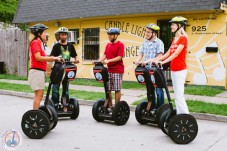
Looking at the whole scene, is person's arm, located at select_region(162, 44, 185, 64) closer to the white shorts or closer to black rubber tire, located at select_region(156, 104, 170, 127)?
black rubber tire, located at select_region(156, 104, 170, 127)

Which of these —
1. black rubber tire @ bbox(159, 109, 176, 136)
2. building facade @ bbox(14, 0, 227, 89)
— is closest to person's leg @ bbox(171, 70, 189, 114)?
black rubber tire @ bbox(159, 109, 176, 136)

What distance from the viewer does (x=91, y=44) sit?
16.6m

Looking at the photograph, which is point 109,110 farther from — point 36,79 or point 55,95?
point 36,79

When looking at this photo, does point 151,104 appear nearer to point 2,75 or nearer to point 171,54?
point 171,54

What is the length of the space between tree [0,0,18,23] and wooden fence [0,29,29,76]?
11403mm

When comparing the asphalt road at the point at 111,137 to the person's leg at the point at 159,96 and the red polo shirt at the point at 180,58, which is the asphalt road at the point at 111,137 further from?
the red polo shirt at the point at 180,58

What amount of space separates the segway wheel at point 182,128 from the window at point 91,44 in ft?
34.3

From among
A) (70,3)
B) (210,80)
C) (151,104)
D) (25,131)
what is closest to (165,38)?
(210,80)

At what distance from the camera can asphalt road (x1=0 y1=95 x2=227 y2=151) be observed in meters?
6.06

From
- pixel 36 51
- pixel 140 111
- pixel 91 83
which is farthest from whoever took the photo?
pixel 91 83

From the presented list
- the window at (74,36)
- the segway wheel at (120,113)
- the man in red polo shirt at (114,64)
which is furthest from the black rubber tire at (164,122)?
the window at (74,36)

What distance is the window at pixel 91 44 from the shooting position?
1642cm

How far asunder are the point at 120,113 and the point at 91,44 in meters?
9.17

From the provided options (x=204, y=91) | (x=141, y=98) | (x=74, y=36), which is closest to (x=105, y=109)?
(x=141, y=98)
